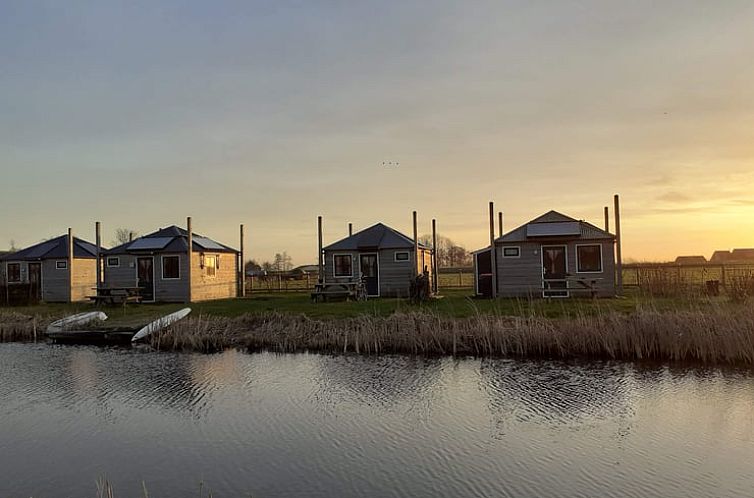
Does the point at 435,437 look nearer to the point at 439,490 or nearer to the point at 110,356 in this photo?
the point at 439,490

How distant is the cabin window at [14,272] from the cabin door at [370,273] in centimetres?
1737

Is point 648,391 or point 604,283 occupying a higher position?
point 604,283

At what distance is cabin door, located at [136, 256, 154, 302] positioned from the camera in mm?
27391

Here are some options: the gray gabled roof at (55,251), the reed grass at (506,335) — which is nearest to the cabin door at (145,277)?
the gray gabled roof at (55,251)

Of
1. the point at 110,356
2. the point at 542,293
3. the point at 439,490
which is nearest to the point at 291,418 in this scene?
the point at 439,490

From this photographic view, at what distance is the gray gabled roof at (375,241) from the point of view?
26719mm

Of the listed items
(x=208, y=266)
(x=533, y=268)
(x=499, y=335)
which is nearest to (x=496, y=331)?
→ (x=499, y=335)

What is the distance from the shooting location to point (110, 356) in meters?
15.2

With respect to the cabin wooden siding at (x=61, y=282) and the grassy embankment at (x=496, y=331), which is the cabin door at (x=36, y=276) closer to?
the cabin wooden siding at (x=61, y=282)

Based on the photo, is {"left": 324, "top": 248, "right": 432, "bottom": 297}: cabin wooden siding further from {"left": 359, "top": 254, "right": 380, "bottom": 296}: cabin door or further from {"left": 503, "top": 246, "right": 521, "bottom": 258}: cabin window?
{"left": 503, "top": 246, "right": 521, "bottom": 258}: cabin window

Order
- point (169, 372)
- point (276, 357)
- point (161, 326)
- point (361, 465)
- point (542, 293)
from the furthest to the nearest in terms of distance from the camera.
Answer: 1. point (542, 293)
2. point (161, 326)
3. point (276, 357)
4. point (169, 372)
5. point (361, 465)

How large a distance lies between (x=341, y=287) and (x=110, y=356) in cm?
1131

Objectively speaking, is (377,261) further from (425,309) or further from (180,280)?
(425,309)

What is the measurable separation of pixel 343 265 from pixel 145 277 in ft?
29.1
